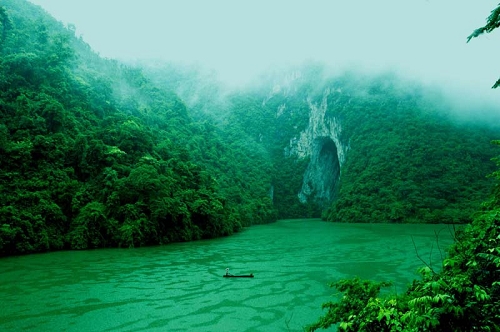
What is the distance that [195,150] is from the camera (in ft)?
188

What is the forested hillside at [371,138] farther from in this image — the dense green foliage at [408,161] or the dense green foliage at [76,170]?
Answer: the dense green foliage at [76,170]

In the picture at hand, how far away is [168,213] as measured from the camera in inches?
1030

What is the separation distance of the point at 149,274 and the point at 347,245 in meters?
15.7

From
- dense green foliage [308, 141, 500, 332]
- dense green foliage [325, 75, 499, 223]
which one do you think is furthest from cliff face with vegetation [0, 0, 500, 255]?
dense green foliage [308, 141, 500, 332]

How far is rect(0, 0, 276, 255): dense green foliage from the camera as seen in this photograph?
2134 centimetres

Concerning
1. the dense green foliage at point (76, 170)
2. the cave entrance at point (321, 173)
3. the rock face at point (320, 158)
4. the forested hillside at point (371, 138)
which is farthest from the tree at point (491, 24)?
the cave entrance at point (321, 173)

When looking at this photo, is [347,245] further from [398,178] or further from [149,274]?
[398,178]

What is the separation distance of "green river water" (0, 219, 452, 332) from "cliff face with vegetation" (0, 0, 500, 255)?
4.44 m

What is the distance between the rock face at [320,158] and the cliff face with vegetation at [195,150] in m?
0.38

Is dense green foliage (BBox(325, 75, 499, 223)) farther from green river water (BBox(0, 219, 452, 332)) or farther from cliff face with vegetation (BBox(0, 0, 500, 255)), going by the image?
green river water (BBox(0, 219, 452, 332))

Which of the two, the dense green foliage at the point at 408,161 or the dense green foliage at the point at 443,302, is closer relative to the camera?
the dense green foliage at the point at 443,302

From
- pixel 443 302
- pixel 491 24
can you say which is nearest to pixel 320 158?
pixel 491 24

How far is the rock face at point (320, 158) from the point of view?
297 ft

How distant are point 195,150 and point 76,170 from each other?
1224 inches
